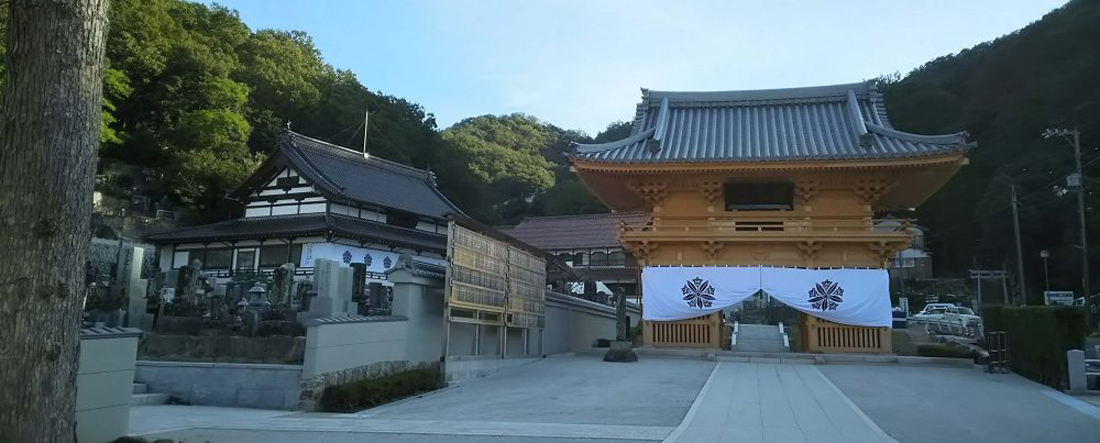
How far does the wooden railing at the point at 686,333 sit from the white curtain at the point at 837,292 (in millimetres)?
1807

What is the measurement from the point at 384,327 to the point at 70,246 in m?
6.81

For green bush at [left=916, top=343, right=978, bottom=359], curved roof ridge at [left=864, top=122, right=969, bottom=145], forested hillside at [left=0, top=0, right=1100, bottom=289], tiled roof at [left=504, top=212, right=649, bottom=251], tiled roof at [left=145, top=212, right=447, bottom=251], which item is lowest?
green bush at [left=916, top=343, right=978, bottom=359]

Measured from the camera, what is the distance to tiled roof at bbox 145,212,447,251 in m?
28.2

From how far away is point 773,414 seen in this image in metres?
Answer: 8.43

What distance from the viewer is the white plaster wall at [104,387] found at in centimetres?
644

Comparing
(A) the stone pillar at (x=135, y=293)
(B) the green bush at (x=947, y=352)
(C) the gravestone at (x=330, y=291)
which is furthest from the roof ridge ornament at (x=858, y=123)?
(A) the stone pillar at (x=135, y=293)

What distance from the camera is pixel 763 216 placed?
1828 centimetres

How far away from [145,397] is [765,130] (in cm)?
1729

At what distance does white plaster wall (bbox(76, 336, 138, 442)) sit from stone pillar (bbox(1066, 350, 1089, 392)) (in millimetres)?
13837

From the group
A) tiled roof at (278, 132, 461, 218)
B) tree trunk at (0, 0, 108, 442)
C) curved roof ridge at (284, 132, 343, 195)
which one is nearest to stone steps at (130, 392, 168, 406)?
tree trunk at (0, 0, 108, 442)

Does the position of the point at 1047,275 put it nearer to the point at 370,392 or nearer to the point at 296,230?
the point at 296,230

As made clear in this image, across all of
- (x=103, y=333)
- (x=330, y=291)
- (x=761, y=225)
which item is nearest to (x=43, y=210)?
(x=103, y=333)

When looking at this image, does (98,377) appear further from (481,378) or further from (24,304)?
(481,378)

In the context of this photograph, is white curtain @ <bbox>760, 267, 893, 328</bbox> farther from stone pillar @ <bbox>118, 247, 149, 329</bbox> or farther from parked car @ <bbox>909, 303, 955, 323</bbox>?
parked car @ <bbox>909, 303, 955, 323</bbox>
